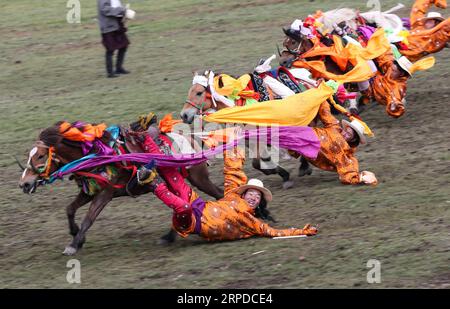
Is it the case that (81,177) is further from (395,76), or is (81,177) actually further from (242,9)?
(242,9)

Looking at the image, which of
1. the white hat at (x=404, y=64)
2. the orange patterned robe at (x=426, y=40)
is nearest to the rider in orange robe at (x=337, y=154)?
the white hat at (x=404, y=64)

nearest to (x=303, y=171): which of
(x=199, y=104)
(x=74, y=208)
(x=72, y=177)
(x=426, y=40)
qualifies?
(x=199, y=104)

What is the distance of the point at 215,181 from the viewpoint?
10.9m

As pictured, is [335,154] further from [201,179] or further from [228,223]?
[228,223]

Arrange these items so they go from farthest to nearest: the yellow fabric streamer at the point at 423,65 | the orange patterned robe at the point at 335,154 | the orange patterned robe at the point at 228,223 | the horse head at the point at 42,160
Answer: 1. the yellow fabric streamer at the point at 423,65
2. the orange patterned robe at the point at 335,154
3. the orange patterned robe at the point at 228,223
4. the horse head at the point at 42,160

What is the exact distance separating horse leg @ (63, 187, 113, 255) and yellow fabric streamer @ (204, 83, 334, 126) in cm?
155

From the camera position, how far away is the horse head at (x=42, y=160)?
27.3ft

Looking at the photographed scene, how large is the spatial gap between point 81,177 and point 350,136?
311 cm

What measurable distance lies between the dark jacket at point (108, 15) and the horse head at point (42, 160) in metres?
7.28

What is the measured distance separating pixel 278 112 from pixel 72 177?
2293 millimetres

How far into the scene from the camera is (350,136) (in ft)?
33.7

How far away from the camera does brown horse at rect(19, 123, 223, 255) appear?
27.4 feet

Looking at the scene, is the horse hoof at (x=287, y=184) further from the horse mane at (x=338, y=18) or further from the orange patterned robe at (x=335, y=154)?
the horse mane at (x=338, y=18)
